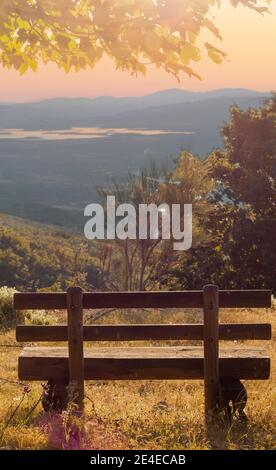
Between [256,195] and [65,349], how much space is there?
2935 centimetres

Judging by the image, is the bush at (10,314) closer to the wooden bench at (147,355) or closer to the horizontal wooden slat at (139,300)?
the wooden bench at (147,355)

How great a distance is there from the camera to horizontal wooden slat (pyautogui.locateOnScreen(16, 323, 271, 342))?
288 inches

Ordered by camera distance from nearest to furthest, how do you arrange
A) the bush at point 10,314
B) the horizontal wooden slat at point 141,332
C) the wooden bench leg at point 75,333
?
the wooden bench leg at point 75,333 < the horizontal wooden slat at point 141,332 < the bush at point 10,314

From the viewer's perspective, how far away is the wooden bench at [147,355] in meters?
7.25

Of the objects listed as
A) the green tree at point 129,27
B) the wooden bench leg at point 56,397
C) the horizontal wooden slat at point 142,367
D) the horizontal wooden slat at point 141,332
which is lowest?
the wooden bench leg at point 56,397

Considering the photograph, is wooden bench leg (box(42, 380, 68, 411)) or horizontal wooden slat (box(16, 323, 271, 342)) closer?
horizontal wooden slat (box(16, 323, 271, 342))

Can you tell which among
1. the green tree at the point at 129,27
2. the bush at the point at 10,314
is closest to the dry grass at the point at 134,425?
the green tree at the point at 129,27

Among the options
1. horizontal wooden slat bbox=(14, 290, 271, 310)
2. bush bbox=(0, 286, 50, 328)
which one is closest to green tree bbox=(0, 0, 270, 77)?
horizontal wooden slat bbox=(14, 290, 271, 310)

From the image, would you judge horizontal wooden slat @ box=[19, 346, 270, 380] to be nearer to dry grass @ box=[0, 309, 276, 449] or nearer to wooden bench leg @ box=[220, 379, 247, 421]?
wooden bench leg @ box=[220, 379, 247, 421]

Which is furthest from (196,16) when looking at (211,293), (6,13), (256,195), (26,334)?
(256,195)

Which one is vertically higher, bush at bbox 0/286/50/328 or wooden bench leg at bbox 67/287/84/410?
wooden bench leg at bbox 67/287/84/410

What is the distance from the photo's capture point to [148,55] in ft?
25.2

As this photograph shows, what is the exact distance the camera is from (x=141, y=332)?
24.1 feet
